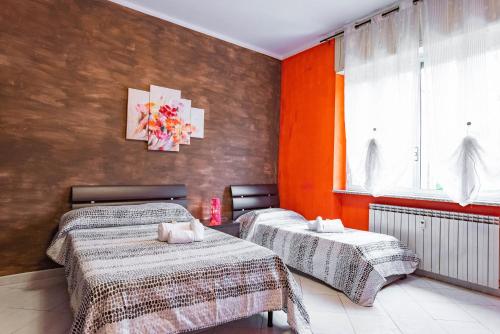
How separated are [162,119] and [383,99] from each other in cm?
262

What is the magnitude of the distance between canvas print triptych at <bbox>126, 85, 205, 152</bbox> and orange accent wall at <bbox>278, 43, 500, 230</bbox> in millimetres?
1497

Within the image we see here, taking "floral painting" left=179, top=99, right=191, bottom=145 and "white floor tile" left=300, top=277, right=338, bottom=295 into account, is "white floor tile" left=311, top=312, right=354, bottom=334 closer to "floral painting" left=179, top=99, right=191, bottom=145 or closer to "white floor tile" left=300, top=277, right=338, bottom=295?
"white floor tile" left=300, top=277, right=338, bottom=295

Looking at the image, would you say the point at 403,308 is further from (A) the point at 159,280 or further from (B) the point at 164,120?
(B) the point at 164,120

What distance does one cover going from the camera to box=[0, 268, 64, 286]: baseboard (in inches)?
106

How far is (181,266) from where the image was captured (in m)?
1.81

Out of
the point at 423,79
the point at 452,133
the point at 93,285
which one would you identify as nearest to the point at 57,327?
the point at 93,285

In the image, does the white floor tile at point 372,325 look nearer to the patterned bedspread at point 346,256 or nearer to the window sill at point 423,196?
the patterned bedspread at point 346,256

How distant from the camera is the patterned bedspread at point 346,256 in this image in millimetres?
2562

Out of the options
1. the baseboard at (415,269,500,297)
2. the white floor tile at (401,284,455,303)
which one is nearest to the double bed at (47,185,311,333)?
the white floor tile at (401,284,455,303)

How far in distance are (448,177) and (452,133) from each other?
427mm

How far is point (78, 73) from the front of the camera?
3.05m

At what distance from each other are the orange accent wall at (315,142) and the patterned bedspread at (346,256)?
2.21 ft

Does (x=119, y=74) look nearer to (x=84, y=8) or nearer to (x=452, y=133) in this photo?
(x=84, y=8)

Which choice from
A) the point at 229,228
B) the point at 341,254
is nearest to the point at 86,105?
the point at 229,228
